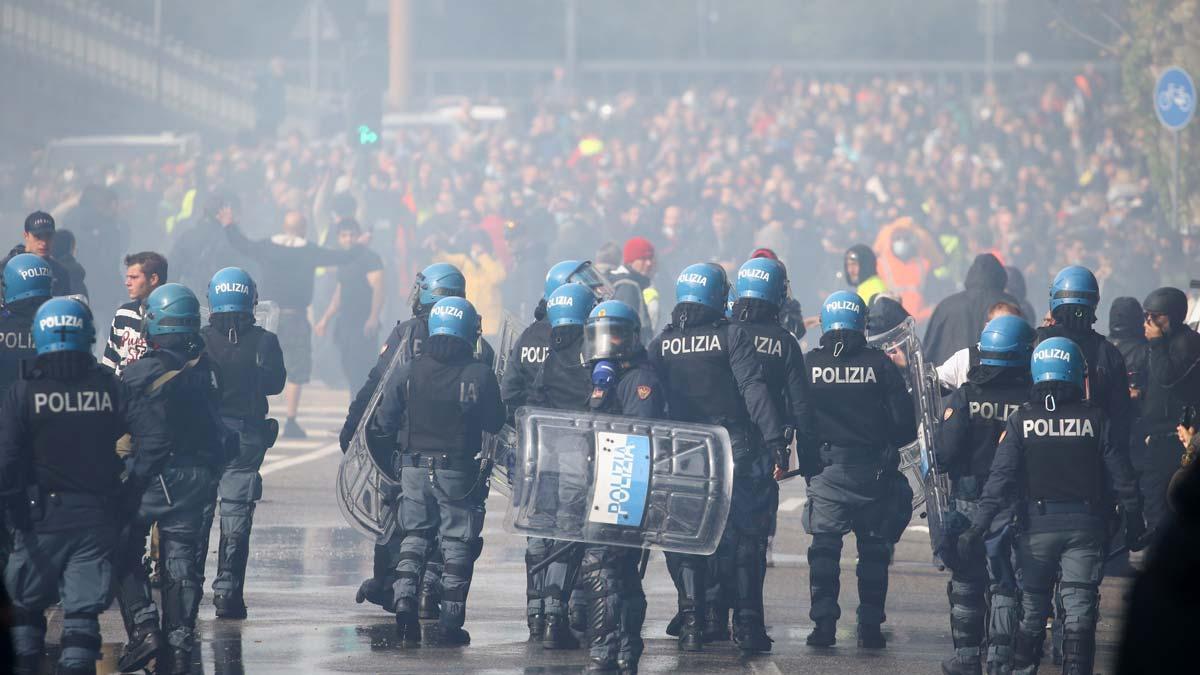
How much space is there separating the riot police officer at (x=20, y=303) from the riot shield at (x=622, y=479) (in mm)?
2768

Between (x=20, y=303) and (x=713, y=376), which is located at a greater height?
(x=20, y=303)

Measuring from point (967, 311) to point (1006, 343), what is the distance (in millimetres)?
4547

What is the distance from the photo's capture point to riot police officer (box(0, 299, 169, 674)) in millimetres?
7551

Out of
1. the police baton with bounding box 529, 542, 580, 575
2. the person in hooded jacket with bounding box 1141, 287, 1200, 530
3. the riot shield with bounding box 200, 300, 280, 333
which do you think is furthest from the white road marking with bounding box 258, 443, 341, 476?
the person in hooded jacket with bounding box 1141, 287, 1200, 530

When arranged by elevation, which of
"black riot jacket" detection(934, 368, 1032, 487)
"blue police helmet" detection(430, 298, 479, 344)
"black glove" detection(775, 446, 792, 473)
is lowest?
"black glove" detection(775, 446, 792, 473)

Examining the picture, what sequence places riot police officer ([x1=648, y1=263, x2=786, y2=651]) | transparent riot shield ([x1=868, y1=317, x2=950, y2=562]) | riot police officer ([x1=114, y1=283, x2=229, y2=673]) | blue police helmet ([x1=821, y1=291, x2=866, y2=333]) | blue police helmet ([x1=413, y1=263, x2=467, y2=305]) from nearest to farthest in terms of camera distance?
riot police officer ([x1=114, y1=283, x2=229, y2=673])
transparent riot shield ([x1=868, y1=317, x2=950, y2=562])
riot police officer ([x1=648, y1=263, x2=786, y2=651])
blue police helmet ([x1=821, y1=291, x2=866, y2=333])
blue police helmet ([x1=413, y1=263, x2=467, y2=305])

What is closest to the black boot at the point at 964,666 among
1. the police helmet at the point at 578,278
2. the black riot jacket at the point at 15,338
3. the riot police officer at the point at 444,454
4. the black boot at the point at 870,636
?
the black boot at the point at 870,636

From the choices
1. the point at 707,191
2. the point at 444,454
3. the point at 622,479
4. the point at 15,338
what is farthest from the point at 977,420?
the point at 707,191

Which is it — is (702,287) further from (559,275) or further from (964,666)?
(964,666)

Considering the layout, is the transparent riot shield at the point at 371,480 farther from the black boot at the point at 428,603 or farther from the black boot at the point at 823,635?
the black boot at the point at 823,635

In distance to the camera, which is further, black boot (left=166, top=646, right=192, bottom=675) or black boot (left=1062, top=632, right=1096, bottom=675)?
black boot (left=166, top=646, right=192, bottom=675)

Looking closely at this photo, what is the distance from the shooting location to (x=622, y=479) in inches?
348

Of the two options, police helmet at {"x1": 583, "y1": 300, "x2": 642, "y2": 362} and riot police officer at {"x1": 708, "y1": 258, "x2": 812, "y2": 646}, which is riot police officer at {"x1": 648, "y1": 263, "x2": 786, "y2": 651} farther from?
police helmet at {"x1": 583, "y1": 300, "x2": 642, "y2": 362}

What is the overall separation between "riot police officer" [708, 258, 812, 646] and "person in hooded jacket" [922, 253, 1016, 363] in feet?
12.4
